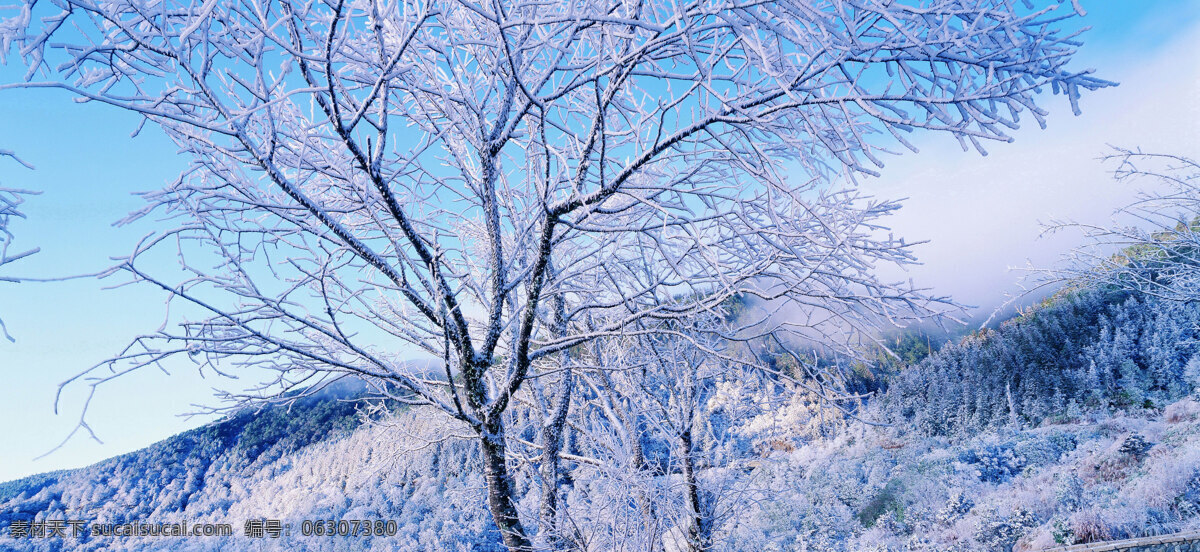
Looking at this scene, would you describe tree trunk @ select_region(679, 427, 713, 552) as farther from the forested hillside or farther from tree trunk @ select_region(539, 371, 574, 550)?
tree trunk @ select_region(539, 371, 574, 550)

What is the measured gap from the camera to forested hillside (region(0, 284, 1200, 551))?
21.4 feet

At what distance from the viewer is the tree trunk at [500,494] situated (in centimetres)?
287

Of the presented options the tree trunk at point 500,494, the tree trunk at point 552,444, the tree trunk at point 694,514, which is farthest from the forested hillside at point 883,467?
the tree trunk at point 500,494

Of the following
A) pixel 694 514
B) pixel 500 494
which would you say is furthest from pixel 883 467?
pixel 500 494

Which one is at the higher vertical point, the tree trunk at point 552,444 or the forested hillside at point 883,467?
the tree trunk at point 552,444

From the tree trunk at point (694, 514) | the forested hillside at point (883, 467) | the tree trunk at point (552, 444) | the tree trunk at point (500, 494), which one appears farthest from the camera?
the forested hillside at point (883, 467)

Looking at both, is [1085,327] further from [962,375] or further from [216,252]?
[216,252]

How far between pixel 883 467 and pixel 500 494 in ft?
34.7

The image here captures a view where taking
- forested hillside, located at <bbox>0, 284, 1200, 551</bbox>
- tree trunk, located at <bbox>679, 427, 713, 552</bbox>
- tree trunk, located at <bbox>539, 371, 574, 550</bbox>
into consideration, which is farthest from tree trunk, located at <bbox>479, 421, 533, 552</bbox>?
tree trunk, located at <bbox>679, 427, 713, 552</bbox>

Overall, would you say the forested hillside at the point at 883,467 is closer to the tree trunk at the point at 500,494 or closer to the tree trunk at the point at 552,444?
the tree trunk at the point at 552,444

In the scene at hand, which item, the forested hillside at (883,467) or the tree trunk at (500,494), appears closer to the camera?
the tree trunk at (500,494)

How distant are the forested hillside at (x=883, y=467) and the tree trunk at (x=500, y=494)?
1.67 meters

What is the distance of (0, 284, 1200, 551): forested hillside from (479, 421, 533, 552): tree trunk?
5.49ft

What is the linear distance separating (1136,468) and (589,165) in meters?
11.1
